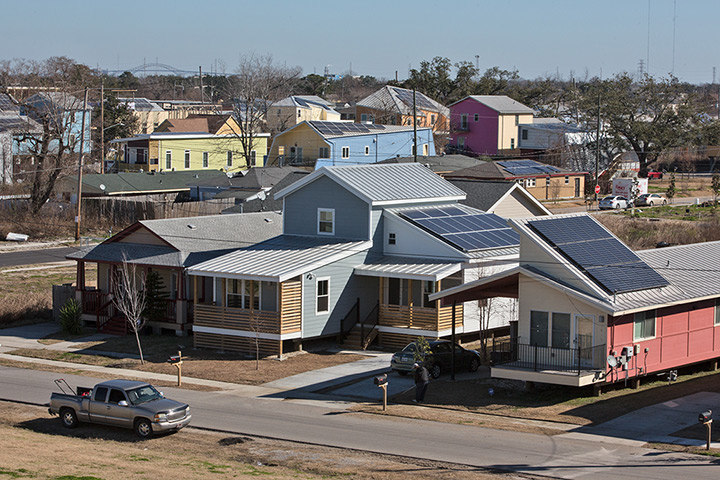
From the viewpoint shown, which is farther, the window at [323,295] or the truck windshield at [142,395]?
the window at [323,295]

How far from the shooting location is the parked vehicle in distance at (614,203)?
76875 mm

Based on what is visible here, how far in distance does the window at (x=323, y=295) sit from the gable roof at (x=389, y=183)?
157 inches

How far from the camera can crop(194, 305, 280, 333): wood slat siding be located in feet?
119

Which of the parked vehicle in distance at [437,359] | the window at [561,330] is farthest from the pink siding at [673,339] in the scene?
the parked vehicle in distance at [437,359]

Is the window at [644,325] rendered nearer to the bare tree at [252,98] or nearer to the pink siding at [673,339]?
the pink siding at [673,339]

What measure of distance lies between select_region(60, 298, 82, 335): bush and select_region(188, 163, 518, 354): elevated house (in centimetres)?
608

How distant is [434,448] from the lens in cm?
2358

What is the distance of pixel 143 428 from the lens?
81.4 feet

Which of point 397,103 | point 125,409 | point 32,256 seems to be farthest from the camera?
point 397,103

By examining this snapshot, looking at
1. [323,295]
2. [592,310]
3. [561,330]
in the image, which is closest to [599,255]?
[592,310]

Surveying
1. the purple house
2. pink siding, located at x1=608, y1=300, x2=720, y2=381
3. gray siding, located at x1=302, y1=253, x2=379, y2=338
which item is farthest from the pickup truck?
the purple house

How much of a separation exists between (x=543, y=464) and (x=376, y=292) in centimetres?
1838

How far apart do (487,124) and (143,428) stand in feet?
288

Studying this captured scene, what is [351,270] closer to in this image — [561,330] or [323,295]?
[323,295]
